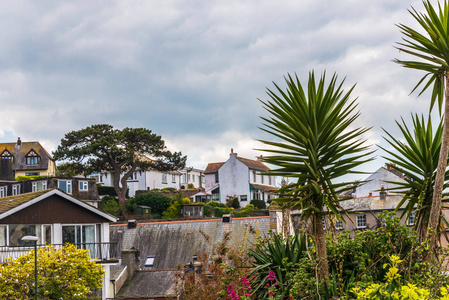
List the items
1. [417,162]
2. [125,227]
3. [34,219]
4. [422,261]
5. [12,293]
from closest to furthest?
[422,261], [417,162], [12,293], [34,219], [125,227]

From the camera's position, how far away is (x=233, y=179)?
77188 mm

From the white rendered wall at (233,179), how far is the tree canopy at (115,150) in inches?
458

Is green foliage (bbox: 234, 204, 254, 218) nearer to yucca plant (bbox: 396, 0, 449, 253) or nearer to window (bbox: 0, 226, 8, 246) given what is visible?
window (bbox: 0, 226, 8, 246)

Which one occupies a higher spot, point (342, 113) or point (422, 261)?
point (342, 113)

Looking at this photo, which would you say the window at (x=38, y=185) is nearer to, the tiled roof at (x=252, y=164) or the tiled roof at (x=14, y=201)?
the tiled roof at (x=252, y=164)

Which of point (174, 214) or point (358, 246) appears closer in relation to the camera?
point (358, 246)

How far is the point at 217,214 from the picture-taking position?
215ft

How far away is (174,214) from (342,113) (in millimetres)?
57117

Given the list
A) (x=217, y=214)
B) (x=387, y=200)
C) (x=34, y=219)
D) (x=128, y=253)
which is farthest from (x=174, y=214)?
(x=34, y=219)

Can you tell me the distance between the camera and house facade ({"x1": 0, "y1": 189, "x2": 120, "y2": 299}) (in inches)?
980

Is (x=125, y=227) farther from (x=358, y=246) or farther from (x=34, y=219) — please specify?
(x=358, y=246)

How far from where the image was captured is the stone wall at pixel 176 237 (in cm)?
4069

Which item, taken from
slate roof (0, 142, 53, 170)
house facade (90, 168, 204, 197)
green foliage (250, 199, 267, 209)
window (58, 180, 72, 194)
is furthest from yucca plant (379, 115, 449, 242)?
slate roof (0, 142, 53, 170)

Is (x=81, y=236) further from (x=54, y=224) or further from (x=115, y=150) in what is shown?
(x=115, y=150)
